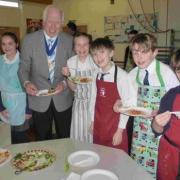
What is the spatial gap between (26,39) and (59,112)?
680 mm

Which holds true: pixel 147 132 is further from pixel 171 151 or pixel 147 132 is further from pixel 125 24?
pixel 125 24

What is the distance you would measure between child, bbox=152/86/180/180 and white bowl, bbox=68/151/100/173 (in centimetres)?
41

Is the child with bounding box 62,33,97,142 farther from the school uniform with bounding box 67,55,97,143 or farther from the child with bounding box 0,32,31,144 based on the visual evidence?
the child with bounding box 0,32,31,144

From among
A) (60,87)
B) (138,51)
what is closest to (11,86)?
(60,87)

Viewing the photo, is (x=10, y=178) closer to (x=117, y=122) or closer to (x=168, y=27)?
(x=117, y=122)

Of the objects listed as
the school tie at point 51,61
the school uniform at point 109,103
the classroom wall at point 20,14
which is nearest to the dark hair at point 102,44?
the school uniform at point 109,103

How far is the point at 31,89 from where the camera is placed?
7.22 ft

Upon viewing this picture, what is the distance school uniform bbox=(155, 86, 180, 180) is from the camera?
1593 mm

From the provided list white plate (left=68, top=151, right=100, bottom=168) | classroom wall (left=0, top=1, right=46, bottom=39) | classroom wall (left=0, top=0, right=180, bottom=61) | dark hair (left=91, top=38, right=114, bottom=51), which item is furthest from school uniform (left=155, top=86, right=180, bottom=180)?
classroom wall (left=0, top=1, right=46, bottom=39)

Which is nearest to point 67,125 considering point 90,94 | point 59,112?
point 59,112

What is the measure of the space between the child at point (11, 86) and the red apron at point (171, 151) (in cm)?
136

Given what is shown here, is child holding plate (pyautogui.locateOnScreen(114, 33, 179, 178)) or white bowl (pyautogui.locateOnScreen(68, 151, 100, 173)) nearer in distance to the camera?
white bowl (pyautogui.locateOnScreen(68, 151, 100, 173))

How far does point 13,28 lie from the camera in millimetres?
6090

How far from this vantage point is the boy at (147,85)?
5.91 feet
